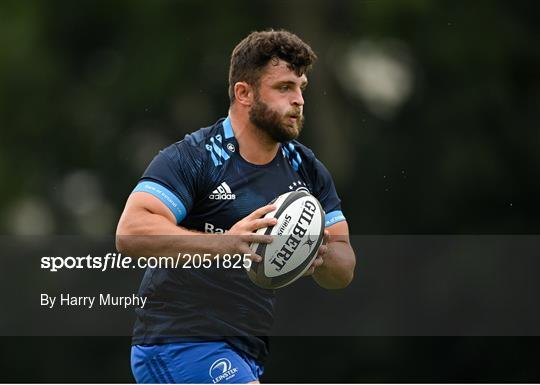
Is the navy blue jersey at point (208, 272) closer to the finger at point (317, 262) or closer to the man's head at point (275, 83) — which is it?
the man's head at point (275, 83)

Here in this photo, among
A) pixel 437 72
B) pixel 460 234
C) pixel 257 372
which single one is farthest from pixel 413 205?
pixel 257 372

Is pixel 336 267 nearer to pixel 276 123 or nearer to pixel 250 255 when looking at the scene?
pixel 250 255

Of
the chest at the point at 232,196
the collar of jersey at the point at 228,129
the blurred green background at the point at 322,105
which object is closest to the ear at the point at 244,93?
the collar of jersey at the point at 228,129

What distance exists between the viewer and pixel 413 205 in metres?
22.1

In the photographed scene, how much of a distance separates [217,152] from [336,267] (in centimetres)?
100

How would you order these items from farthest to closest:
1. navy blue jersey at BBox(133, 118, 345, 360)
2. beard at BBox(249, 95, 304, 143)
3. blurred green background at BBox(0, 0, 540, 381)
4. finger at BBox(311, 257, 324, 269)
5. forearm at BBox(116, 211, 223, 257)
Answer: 1. blurred green background at BBox(0, 0, 540, 381)
2. beard at BBox(249, 95, 304, 143)
3. finger at BBox(311, 257, 324, 269)
4. navy blue jersey at BBox(133, 118, 345, 360)
5. forearm at BBox(116, 211, 223, 257)

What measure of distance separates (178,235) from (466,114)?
598 inches

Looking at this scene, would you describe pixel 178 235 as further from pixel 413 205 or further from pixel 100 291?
pixel 413 205

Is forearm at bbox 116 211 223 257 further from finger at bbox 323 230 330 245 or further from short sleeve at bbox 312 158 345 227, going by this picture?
short sleeve at bbox 312 158 345 227

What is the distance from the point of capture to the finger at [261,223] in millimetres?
7941

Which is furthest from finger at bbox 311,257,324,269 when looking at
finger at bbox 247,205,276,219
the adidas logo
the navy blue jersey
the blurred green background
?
the blurred green background

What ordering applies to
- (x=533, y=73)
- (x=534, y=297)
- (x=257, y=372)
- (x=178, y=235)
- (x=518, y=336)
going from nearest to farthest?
(x=178, y=235), (x=257, y=372), (x=534, y=297), (x=518, y=336), (x=533, y=73)

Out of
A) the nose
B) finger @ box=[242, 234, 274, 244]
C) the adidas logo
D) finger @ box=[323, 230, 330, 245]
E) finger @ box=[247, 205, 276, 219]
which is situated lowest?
finger @ box=[242, 234, 274, 244]

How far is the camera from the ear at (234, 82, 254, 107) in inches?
336
